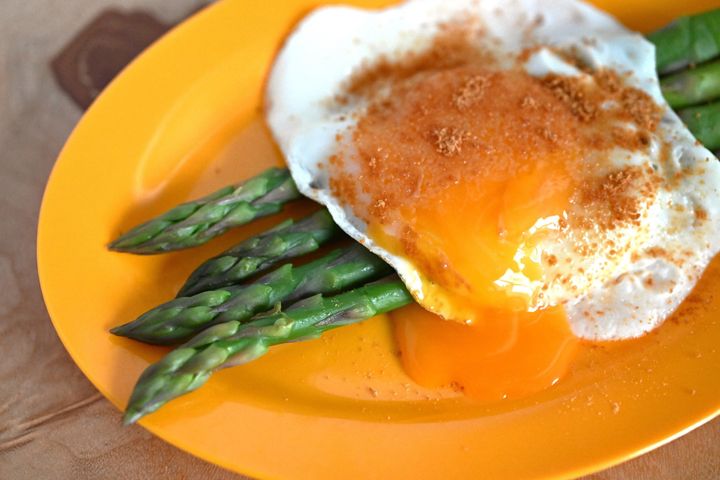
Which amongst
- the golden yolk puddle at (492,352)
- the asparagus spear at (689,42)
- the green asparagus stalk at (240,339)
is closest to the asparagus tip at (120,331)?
the green asparagus stalk at (240,339)

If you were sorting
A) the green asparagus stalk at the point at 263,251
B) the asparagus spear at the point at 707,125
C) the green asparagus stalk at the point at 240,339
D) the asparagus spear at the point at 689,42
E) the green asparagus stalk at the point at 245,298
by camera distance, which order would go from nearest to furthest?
the green asparagus stalk at the point at 240,339
the green asparagus stalk at the point at 245,298
the green asparagus stalk at the point at 263,251
the asparagus spear at the point at 707,125
the asparagus spear at the point at 689,42

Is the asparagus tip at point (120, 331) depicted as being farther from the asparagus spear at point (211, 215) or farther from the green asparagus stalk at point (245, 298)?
the asparagus spear at point (211, 215)

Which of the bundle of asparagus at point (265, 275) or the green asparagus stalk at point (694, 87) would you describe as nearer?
the bundle of asparagus at point (265, 275)

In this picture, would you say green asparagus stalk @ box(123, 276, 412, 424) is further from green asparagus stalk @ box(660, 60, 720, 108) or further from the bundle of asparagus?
green asparagus stalk @ box(660, 60, 720, 108)

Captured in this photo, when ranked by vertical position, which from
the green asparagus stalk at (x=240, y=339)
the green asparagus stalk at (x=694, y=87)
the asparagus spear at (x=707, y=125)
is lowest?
the asparagus spear at (x=707, y=125)

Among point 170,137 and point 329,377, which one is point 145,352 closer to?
point 329,377

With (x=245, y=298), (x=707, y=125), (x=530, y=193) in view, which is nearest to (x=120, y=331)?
(x=245, y=298)

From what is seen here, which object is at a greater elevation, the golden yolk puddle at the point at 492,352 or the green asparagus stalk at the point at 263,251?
the green asparagus stalk at the point at 263,251

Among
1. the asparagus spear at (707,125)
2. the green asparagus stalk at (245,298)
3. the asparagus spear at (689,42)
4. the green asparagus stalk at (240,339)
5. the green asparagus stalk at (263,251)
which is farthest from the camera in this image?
the asparagus spear at (689,42)
